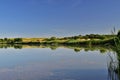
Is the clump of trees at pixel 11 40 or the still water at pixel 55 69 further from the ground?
the clump of trees at pixel 11 40

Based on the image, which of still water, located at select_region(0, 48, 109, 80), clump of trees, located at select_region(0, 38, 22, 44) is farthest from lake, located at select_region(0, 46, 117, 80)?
clump of trees, located at select_region(0, 38, 22, 44)

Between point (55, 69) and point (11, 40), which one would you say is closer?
point (55, 69)

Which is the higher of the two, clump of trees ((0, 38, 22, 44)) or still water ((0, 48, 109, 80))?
clump of trees ((0, 38, 22, 44))

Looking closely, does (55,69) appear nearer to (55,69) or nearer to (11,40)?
(55,69)

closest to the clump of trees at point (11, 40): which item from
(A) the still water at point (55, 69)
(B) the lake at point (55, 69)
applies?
(B) the lake at point (55, 69)

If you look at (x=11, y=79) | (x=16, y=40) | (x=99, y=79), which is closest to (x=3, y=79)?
(x=11, y=79)

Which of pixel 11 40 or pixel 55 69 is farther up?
pixel 11 40

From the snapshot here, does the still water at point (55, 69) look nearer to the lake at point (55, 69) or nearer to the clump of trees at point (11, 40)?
the lake at point (55, 69)

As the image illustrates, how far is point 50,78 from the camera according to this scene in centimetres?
1686

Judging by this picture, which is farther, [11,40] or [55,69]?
[11,40]

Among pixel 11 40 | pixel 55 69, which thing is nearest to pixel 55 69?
pixel 55 69

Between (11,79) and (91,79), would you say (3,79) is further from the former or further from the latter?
(91,79)

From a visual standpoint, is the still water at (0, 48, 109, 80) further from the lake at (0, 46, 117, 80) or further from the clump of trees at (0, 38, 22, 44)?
the clump of trees at (0, 38, 22, 44)

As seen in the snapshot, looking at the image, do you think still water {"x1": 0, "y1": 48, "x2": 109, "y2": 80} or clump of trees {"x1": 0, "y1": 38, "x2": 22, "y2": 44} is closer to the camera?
still water {"x1": 0, "y1": 48, "x2": 109, "y2": 80}
